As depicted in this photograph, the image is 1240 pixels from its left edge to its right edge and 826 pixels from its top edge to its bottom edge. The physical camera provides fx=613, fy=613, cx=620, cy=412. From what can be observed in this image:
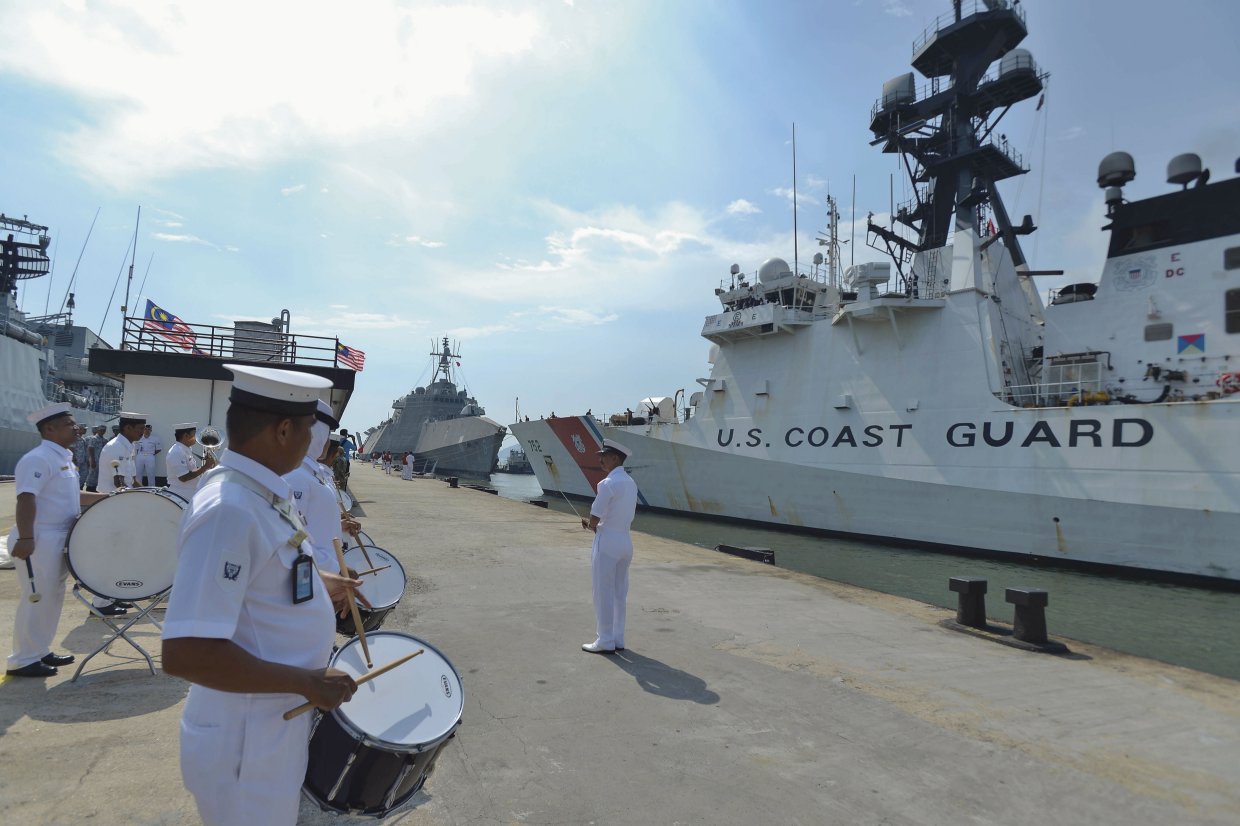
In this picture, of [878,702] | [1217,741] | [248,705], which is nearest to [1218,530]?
[1217,741]

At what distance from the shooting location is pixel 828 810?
2.62 metres

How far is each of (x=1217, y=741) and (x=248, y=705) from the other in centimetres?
494

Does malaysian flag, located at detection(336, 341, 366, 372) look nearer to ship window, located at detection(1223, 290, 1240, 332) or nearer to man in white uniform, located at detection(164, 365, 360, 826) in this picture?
man in white uniform, located at detection(164, 365, 360, 826)

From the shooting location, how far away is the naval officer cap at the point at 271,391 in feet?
4.90

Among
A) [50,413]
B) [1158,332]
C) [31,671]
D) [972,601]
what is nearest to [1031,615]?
[972,601]

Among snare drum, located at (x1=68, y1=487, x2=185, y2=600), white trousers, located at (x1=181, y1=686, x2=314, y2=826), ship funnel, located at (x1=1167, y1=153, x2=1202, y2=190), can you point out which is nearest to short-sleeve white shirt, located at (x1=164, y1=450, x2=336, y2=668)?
white trousers, located at (x1=181, y1=686, x2=314, y2=826)

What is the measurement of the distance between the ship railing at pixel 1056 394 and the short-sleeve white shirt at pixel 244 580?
14938 millimetres

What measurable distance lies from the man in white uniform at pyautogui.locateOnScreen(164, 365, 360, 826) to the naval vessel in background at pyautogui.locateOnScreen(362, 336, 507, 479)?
40.6 metres

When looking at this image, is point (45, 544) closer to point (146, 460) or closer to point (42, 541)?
point (42, 541)

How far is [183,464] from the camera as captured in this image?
7105 millimetres

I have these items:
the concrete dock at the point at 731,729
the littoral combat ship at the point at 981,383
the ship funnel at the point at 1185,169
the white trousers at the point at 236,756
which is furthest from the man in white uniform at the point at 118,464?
the ship funnel at the point at 1185,169

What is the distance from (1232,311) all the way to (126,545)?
17.4 metres

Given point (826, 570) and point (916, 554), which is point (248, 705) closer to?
point (826, 570)

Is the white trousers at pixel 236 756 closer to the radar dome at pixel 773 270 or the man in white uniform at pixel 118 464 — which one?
the man in white uniform at pixel 118 464
